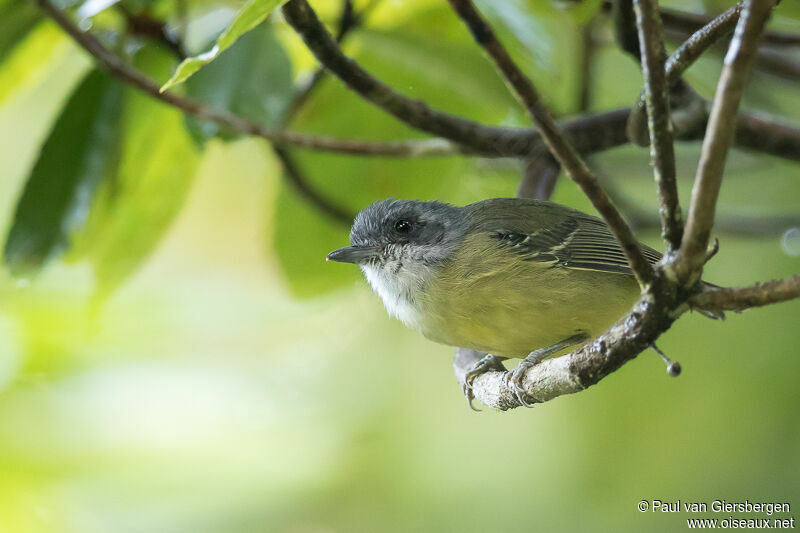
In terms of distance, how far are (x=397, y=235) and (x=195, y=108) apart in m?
0.77

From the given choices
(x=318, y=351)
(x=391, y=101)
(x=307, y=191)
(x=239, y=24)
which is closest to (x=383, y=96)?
(x=391, y=101)

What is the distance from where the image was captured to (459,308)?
2.45 m

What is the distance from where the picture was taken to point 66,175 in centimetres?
284

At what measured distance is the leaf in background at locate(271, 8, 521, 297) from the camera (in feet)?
10.1

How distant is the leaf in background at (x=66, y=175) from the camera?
9.16 feet

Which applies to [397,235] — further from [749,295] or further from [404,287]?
[749,295]

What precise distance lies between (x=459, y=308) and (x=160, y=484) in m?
1.69

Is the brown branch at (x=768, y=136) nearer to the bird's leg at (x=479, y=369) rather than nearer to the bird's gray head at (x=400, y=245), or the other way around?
the bird's gray head at (x=400, y=245)

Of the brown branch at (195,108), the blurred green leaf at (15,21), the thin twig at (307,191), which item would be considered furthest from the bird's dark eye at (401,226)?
the blurred green leaf at (15,21)

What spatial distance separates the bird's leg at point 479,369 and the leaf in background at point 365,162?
834 mm

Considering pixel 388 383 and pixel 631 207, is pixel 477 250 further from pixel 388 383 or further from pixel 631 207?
pixel 388 383

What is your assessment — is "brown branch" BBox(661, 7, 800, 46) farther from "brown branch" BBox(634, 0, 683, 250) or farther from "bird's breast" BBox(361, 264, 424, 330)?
"brown branch" BBox(634, 0, 683, 250)

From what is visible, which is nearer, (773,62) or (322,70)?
(322,70)

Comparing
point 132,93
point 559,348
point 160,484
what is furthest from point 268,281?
point 559,348
